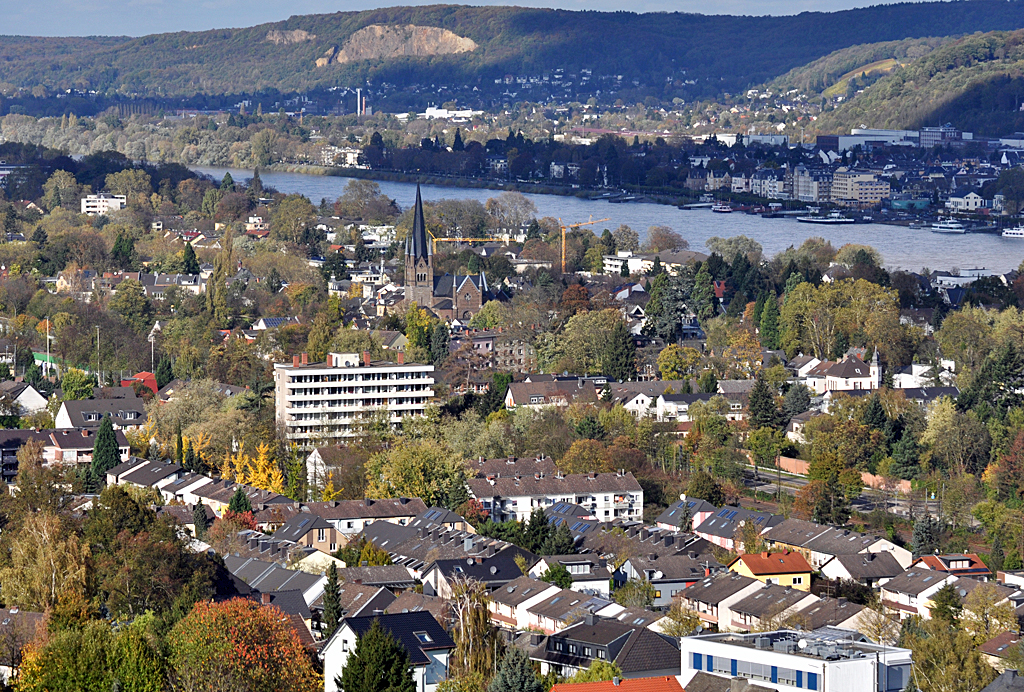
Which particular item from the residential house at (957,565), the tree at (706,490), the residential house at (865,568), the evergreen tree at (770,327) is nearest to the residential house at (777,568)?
the residential house at (865,568)

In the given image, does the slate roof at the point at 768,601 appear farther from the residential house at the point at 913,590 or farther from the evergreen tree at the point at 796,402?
the evergreen tree at the point at 796,402

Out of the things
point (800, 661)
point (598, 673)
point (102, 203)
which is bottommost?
point (102, 203)

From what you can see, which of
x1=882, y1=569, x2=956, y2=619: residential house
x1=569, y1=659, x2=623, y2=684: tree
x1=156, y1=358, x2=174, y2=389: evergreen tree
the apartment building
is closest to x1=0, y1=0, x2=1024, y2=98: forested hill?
the apartment building

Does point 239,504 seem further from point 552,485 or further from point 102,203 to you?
point 102,203

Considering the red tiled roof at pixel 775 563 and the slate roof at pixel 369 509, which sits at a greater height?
the red tiled roof at pixel 775 563

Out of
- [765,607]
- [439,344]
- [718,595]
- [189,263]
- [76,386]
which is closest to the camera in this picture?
[765,607]

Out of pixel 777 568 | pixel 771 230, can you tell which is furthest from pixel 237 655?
pixel 771 230

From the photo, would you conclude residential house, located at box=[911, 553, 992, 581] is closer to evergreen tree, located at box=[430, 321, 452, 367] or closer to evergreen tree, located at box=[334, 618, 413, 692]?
evergreen tree, located at box=[334, 618, 413, 692]
